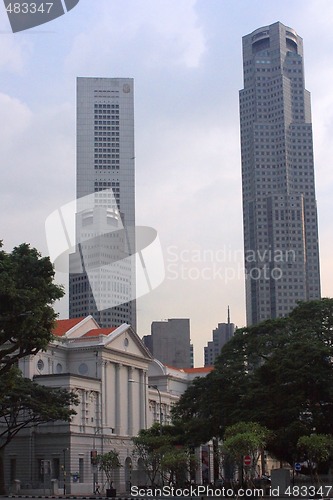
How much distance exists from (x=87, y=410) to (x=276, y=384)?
3630 cm

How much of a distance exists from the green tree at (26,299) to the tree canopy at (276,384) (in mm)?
16857

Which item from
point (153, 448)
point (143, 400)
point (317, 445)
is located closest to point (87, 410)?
point (143, 400)

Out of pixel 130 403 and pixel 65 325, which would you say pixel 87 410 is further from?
pixel 65 325

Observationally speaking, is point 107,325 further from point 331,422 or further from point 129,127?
point 331,422

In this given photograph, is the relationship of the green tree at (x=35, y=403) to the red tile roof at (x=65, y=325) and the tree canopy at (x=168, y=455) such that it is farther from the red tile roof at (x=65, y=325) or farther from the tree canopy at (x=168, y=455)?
the red tile roof at (x=65, y=325)

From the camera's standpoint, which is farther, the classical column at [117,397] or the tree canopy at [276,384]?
the classical column at [117,397]

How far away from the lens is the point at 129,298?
114 m

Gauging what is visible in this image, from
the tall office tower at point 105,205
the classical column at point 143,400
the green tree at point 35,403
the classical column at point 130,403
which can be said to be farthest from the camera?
the tall office tower at point 105,205

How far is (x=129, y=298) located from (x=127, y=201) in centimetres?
2405

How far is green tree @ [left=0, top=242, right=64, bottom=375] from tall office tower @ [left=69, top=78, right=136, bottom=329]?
1915 inches

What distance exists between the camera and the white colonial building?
84812 millimetres

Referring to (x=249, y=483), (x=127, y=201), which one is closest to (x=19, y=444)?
(x=249, y=483)

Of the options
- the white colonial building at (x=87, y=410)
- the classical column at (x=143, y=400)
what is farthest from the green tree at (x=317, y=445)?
the classical column at (x=143, y=400)

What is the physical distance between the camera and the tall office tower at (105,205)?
104 m
